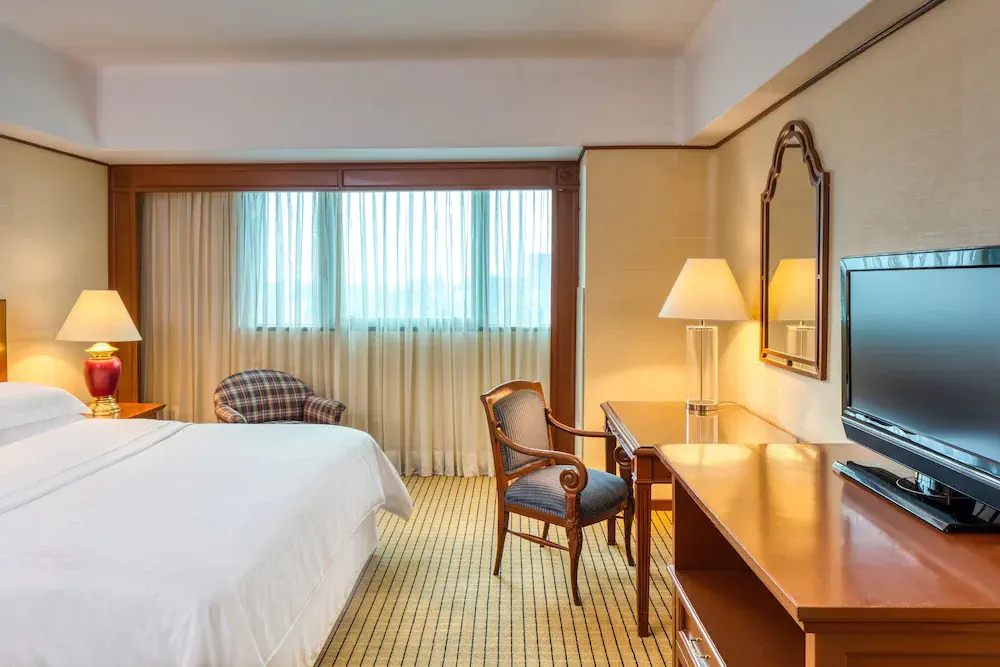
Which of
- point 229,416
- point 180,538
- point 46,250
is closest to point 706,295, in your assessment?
point 180,538

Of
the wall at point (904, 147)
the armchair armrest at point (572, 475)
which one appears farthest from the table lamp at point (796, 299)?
the armchair armrest at point (572, 475)

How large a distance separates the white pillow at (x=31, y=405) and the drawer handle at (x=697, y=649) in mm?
2916

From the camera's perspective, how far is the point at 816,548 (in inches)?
49.7

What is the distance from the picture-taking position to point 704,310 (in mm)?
3100

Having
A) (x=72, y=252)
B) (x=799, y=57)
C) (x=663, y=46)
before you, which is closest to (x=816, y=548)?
(x=799, y=57)

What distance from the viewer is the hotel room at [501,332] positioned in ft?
5.02

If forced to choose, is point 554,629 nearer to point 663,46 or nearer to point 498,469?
point 498,469

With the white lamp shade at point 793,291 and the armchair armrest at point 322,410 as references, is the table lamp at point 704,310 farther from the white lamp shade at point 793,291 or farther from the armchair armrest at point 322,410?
the armchair armrest at point 322,410

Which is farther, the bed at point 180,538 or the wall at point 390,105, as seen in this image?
the wall at point 390,105

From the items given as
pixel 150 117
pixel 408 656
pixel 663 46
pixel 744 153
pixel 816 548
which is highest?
pixel 663 46

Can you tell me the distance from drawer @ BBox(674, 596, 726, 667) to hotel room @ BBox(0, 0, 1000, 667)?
0.02 meters

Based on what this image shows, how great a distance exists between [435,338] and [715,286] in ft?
7.12

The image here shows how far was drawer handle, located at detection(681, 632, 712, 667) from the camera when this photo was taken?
62.6 inches

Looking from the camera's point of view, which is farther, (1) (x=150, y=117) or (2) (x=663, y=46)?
(1) (x=150, y=117)
